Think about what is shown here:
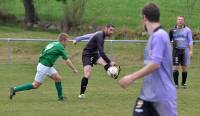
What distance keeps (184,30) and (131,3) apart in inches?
1211

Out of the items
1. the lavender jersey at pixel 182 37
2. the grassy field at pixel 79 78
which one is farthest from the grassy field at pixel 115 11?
the lavender jersey at pixel 182 37

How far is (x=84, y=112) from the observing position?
11.7 m

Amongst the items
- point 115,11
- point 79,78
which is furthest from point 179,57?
point 115,11

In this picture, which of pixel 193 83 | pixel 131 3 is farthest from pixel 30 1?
pixel 193 83

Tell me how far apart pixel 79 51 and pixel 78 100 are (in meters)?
13.5

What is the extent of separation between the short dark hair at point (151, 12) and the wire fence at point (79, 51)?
17967 millimetres

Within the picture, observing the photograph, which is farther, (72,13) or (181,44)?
(72,13)

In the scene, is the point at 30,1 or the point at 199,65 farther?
the point at 30,1

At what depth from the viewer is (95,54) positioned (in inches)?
556

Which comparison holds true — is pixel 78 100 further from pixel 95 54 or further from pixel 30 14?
pixel 30 14

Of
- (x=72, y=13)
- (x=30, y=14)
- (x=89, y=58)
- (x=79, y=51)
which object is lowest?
(x=79, y=51)

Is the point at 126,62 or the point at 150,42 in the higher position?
the point at 150,42

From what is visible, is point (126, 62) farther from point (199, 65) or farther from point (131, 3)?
point (131, 3)

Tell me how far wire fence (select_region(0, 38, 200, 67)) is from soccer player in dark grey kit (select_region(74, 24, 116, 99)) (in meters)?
10.7
